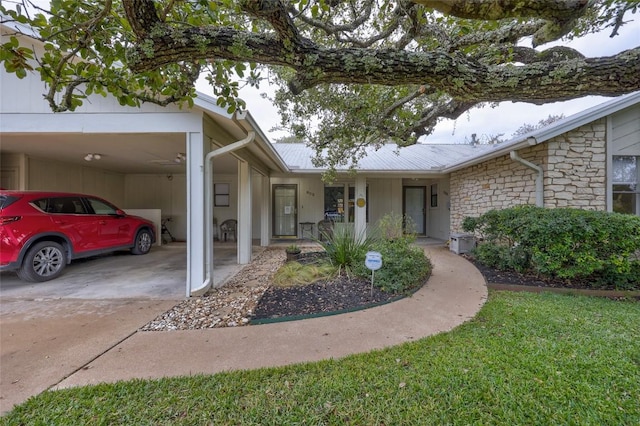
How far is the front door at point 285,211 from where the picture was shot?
10.6m

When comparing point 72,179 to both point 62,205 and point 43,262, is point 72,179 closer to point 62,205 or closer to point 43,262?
point 62,205

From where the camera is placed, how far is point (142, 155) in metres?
6.94

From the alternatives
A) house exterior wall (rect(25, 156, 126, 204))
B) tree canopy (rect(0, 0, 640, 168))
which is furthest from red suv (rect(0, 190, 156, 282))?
tree canopy (rect(0, 0, 640, 168))

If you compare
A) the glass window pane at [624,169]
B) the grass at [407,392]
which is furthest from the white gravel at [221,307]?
the glass window pane at [624,169]

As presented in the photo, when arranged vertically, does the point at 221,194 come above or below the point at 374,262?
above

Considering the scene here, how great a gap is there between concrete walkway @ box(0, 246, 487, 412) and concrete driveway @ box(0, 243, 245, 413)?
14mm

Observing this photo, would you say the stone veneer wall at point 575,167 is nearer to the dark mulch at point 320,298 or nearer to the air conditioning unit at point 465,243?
the air conditioning unit at point 465,243

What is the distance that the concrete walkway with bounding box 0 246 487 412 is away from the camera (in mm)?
2320

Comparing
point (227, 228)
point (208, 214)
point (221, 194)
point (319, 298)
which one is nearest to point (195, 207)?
point (208, 214)

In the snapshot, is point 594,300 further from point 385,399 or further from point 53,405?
point 53,405

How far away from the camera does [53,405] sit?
1906 mm

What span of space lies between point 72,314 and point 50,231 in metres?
2.36

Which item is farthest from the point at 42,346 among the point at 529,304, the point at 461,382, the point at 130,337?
the point at 529,304

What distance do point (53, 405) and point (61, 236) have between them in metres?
4.52
